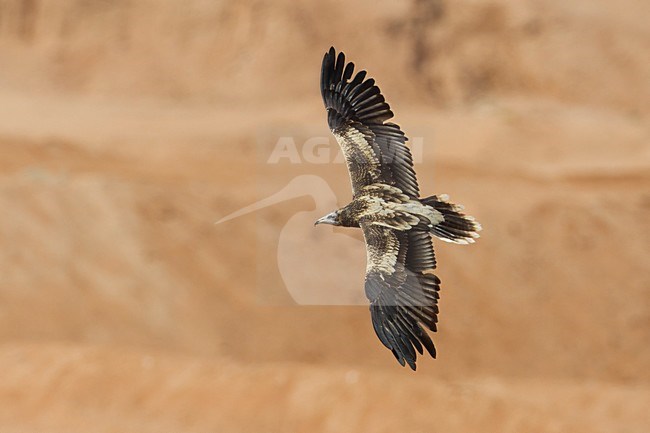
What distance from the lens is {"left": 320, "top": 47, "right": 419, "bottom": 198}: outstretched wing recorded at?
944cm

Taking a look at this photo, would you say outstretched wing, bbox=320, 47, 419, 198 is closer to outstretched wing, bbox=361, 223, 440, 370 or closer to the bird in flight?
the bird in flight

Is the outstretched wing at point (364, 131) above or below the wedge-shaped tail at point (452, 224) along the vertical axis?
above

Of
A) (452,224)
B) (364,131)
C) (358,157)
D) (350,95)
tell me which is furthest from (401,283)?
(350,95)

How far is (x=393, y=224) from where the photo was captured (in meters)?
8.95

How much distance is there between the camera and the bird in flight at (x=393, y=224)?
350 inches

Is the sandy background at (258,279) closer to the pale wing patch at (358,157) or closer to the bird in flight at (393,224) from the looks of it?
the bird in flight at (393,224)

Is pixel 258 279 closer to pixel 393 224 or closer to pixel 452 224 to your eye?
pixel 393 224

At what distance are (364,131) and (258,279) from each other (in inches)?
508

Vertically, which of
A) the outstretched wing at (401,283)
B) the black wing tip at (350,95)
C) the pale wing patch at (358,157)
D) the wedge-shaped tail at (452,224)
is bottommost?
the outstretched wing at (401,283)

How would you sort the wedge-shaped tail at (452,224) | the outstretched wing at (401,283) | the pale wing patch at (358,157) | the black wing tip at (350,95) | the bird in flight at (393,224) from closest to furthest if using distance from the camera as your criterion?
the wedge-shaped tail at (452,224) < the bird in flight at (393,224) < the outstretched wing at (401,283) < the pale wing patch at (358,157) < the black wing tip at (350,95)

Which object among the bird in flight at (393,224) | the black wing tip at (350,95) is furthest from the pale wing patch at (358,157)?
the black wing tip at (350,95)

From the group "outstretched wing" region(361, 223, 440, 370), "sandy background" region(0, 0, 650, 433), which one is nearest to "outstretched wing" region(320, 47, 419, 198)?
"outstretched wing" region(361, 223, 440, 370)

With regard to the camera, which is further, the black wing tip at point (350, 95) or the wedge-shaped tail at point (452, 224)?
the black wing tip at point (350, 95)

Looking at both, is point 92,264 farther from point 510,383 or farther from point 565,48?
point 565,48
